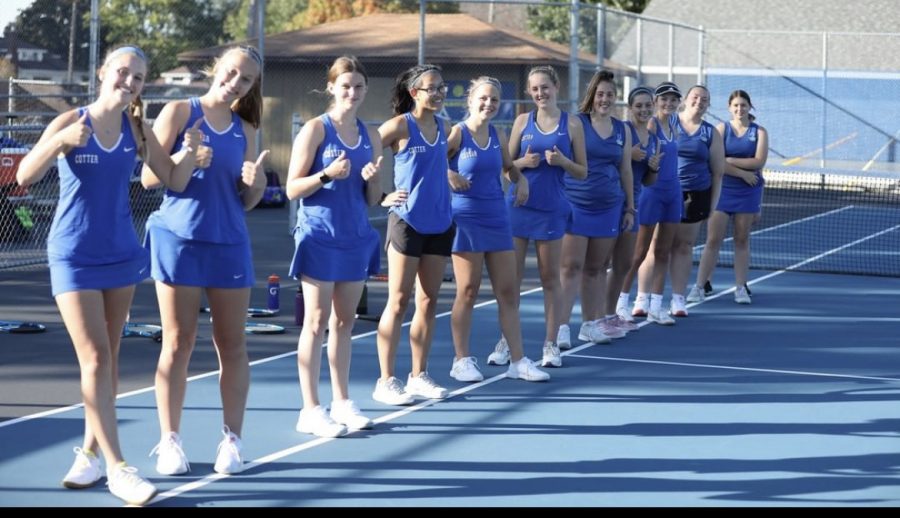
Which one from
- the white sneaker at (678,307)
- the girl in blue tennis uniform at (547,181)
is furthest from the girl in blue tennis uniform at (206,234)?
the white sneaker at (678,307)

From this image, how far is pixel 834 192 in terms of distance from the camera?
3142cm

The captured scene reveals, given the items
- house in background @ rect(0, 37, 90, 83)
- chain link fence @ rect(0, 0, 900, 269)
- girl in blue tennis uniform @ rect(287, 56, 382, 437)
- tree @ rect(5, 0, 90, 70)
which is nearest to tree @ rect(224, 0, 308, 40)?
chain link fence @ rect(0, 0, 900, 269)

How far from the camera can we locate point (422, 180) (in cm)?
873

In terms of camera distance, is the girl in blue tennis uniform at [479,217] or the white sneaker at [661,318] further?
the white sneaker at [661,318]

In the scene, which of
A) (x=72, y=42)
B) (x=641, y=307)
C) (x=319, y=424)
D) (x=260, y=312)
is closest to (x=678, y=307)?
(x=641, y=307)

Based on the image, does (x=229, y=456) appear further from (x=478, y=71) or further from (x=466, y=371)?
(x=478, y=71)

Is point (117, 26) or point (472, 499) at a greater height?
point (117, 26)

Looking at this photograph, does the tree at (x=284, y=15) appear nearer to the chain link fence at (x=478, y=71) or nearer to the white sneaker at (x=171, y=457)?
the chain link fence at (x=478, y=71)

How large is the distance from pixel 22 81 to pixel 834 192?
1890 centimetres

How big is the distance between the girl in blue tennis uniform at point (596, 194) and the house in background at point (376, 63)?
50.9 feet

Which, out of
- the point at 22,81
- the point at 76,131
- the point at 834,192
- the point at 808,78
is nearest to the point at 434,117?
the point at 76,131

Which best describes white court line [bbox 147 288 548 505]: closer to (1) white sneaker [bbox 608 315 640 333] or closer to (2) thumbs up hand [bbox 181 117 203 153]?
(2) thumbs up hand [bbox 181 117 203 153]

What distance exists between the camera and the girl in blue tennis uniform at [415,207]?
342 inches
